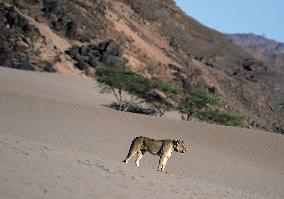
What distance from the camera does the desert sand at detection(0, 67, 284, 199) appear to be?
990 centimetres

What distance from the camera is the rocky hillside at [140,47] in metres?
55.1

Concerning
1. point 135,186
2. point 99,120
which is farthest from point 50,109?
point 135,186

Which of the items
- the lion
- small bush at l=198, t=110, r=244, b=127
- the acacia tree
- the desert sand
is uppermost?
the acacia tree

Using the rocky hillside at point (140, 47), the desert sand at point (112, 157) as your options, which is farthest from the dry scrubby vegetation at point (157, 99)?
the rocky hillside at point (140, 47)

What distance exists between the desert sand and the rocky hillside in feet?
49.4

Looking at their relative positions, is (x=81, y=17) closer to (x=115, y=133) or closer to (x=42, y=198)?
(x=115, y=133)

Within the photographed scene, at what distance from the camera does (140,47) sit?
2820 inches

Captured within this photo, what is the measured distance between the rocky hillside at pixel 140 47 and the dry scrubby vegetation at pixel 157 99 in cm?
917

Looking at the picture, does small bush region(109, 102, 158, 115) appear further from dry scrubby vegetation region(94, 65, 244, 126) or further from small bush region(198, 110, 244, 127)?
small bush region(198, 110, 244, 127)

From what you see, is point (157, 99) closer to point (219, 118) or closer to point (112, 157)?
point (219, 118)

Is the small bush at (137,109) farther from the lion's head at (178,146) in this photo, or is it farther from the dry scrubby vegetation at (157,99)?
the lion's head at (178,146)

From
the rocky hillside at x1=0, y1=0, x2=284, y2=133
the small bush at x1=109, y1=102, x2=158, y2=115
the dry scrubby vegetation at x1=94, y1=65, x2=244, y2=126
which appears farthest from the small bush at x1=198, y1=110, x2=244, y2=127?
the rocky hillside at x1=0, y1=0, x2=284, y2=133

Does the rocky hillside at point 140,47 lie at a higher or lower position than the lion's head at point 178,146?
higher

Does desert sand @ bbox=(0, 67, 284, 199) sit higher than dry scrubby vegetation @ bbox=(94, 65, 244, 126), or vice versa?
dry scrubby vegetation @ bbox=(94, 65, 244, 126)
